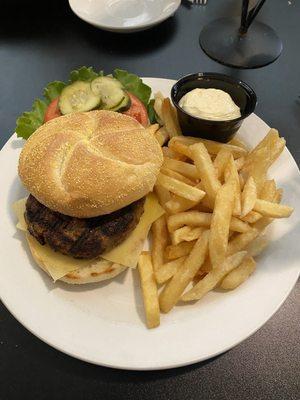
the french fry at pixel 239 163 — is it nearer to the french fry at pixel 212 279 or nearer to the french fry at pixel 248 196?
the french fry at pixel 248 196

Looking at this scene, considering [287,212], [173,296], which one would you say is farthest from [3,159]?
[287,212]

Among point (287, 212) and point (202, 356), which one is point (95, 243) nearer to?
point (202, 356)

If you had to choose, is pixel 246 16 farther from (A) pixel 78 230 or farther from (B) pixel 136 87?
(A) pixel 78 230

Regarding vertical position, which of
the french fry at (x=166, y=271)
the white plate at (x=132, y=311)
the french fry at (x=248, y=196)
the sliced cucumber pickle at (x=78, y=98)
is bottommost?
the white plate at (x=132, y=311)

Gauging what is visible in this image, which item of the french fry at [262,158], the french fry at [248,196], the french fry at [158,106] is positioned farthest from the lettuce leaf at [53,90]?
the french fry at [248,196]

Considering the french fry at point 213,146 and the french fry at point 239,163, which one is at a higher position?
the french fry at point 213,146

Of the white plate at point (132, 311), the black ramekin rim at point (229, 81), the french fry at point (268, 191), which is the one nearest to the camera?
the white plate at point (132, 311)
